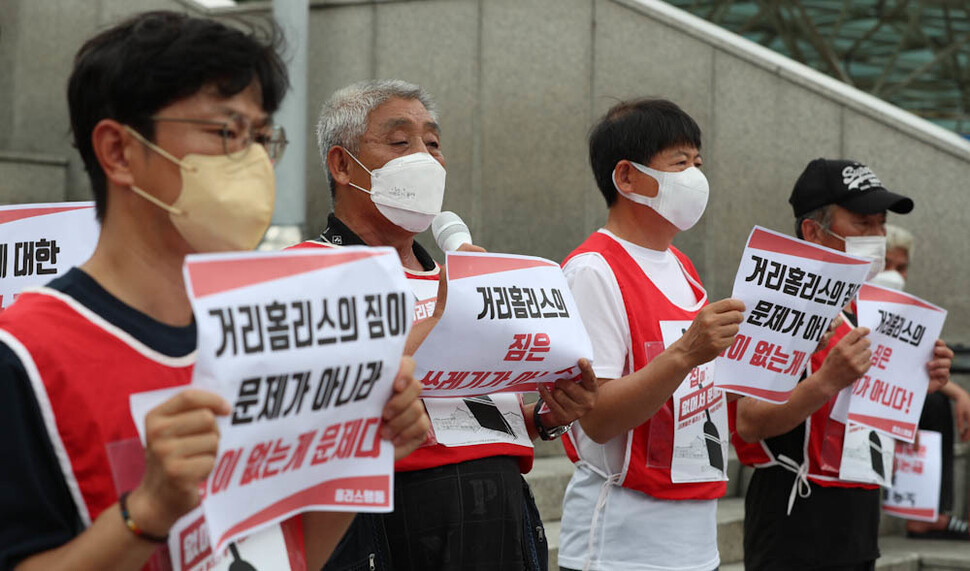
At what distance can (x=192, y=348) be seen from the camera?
1753 millimetres

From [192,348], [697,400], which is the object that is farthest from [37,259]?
[697,400]

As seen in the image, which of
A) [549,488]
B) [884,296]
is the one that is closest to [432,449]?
[884,296]

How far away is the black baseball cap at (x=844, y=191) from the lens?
3861 millimetres

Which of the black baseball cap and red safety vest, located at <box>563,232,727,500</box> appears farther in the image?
the black baseball cap

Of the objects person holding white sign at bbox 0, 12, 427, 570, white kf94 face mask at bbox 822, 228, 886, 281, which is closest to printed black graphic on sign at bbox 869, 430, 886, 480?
white kf94 face mask at bbox 822, 228, 886, 281

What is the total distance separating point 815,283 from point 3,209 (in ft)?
7.46

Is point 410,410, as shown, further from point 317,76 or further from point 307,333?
point 317,76

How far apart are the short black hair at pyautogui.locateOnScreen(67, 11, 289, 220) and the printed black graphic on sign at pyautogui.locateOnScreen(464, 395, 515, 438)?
1128mm

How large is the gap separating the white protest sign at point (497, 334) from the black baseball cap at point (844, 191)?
64.3 inches

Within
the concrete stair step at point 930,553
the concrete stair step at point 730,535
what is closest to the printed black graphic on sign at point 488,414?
the concrete stair step at point 730,535

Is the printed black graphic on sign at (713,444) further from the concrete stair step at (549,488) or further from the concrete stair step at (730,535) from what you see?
the concrete stair step at (730,535)

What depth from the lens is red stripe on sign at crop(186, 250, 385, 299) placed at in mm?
1541

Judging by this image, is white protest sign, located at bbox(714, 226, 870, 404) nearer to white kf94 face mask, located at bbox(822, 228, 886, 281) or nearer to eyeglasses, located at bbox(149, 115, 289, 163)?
white kf94 face mask, located at bbox(822, 228, 886, 281)

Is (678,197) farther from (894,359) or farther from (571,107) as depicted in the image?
(571,107)
